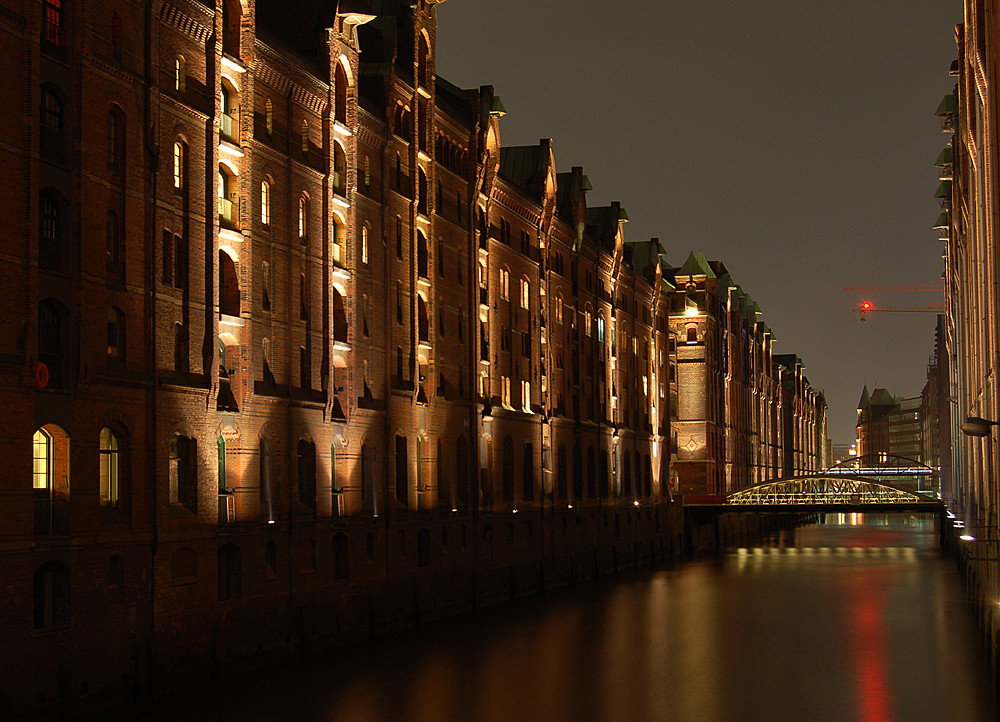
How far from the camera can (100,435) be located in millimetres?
33750

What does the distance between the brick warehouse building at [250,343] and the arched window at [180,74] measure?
70mm

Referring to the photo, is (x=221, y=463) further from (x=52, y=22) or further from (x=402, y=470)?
(x=402, y=470)

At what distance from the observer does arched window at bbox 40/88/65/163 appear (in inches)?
1280

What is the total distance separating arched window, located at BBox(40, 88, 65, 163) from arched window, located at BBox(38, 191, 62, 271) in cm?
100

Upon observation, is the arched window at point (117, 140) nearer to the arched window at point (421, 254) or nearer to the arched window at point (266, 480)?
the arched window at point (266, 480)

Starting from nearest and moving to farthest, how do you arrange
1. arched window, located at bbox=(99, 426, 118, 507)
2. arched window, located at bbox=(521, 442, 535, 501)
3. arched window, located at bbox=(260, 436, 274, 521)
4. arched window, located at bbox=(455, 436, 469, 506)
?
arched window, located at bbox=(99, 426, 118, 507), arched window, located at bbox=(260, 436, 274, 521), arched window, located at bbox=(455, 436, 469, 506), arched window, located at bbox=(521, 442, 535, 501)

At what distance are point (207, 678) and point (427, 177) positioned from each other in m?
26.3

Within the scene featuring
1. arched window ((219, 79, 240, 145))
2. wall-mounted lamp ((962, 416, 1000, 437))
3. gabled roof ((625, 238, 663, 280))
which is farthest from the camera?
gabled roof ((625, 238, 663, 280))

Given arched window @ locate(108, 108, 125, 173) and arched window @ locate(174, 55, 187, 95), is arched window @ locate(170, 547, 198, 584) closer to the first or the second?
arched window @ locate(108, 108, 125, 173)

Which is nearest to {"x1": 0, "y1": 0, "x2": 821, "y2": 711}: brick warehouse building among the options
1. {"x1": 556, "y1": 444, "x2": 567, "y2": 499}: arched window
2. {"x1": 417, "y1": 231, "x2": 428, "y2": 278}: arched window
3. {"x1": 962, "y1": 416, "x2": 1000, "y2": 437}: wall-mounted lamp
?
{"x1": 417, "y1": 231, "x2": 428, "y2": 278}: arched window

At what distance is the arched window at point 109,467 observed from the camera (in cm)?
3400

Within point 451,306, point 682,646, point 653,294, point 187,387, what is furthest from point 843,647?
point 653,294

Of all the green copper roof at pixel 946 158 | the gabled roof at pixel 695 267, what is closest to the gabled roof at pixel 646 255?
the gabled roof at pixel 695 267

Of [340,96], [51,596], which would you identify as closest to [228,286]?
[340,96]
